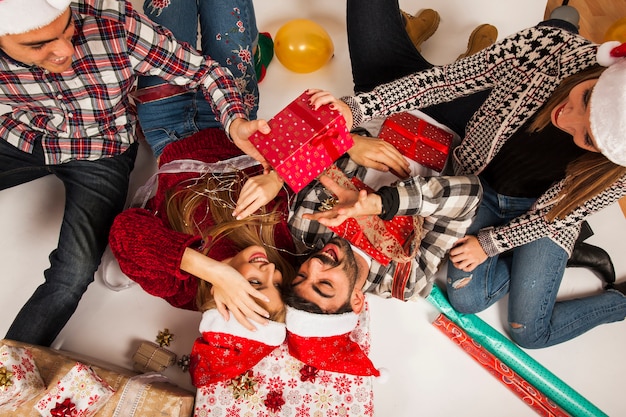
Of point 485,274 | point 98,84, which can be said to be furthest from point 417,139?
point 98,84

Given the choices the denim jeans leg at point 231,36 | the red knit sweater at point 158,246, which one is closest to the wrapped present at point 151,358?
the red knit sweater at point 158,246

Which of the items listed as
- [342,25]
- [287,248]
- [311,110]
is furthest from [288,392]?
[342,25]

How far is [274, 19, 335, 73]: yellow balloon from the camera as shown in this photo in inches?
75.5

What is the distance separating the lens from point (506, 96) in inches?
55.7

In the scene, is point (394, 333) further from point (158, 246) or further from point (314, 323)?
point (158, 246)

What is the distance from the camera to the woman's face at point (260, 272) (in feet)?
4.29

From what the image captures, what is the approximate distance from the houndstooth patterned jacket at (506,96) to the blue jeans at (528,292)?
3.4 inches

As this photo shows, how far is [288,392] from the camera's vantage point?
1.43 m

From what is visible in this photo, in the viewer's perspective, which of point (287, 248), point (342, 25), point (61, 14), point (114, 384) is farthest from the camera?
point (342, 25)

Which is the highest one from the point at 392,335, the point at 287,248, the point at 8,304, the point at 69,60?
the point at 69,60

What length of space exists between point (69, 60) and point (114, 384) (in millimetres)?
886

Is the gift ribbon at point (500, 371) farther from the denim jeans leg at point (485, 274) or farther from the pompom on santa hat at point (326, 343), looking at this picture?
the pompom on santa hat at point (326, 343)

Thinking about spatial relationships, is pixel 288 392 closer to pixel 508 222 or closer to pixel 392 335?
pixel 392 335

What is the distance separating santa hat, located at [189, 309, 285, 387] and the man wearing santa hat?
49 cm
